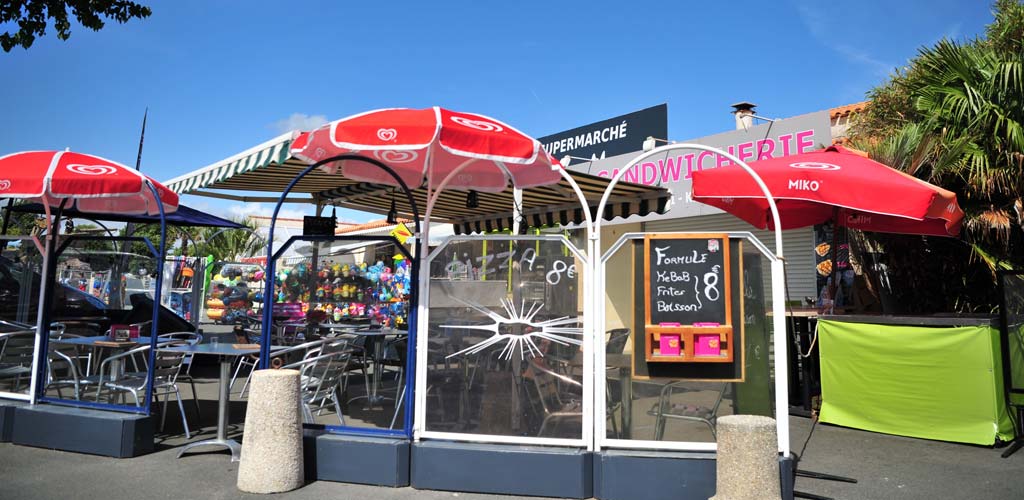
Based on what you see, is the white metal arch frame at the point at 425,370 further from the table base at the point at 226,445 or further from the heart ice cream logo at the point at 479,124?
the table base at the point at 226,445

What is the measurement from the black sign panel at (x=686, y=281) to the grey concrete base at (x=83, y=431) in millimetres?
4160

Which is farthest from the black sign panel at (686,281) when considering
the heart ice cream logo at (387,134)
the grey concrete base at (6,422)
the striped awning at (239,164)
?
the grey concrete base at (6,422)

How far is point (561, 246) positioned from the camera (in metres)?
4.69

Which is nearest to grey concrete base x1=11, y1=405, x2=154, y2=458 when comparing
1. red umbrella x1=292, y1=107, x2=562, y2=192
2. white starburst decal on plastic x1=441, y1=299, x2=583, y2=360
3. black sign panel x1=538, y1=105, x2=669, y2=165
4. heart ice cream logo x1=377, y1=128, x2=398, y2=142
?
red umbrella x1=292, y1=107, x2=562, y2=192

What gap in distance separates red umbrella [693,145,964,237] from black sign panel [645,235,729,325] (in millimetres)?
1924

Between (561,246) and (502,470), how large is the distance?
1.58 m

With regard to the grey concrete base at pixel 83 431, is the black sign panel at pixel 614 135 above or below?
above

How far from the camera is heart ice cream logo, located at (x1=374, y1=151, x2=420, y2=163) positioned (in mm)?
5368

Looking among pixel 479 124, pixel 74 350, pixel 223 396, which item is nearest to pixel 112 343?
pixel 74 350

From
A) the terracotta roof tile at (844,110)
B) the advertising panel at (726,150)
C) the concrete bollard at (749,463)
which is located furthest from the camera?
the terracotta roof tile at (844,110)

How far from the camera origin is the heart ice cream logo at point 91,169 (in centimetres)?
552

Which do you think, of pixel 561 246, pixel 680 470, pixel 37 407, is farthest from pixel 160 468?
pixel 680 470

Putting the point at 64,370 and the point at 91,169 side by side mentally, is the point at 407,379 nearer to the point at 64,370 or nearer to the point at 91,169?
the point at 91,169

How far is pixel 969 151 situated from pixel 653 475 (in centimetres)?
560
